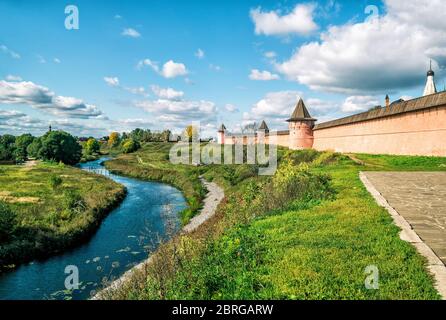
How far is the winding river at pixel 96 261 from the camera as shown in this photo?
981 cm

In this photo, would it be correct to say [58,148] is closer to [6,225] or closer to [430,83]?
[6,225]

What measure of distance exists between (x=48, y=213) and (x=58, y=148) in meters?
37.2

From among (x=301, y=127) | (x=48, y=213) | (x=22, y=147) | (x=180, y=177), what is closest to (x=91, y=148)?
(x=22, y=147)

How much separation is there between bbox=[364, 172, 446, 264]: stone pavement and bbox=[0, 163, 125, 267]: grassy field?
1283 centimetres

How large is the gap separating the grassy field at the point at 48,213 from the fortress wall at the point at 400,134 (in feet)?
58.6

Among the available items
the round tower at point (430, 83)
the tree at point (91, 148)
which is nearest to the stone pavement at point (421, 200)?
the round tower at point (430, 83)

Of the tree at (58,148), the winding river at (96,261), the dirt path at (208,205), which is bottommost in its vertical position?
the winding river at (96,261)

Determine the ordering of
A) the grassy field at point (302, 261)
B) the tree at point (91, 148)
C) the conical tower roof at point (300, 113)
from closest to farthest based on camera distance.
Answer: the grassy field at point (302, 261) → the conical tower roof at point (300, 113) → the tree at point (91, 148)

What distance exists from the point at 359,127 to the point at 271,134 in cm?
2123

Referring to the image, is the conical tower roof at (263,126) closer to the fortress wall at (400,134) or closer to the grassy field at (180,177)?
the grassy field at (180,177)

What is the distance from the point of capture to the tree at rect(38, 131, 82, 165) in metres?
49.0
